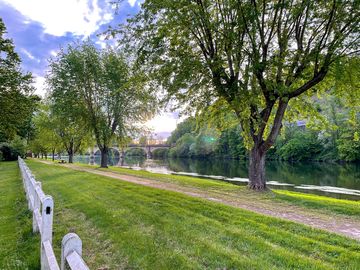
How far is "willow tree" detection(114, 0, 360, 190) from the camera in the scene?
34.0 ft

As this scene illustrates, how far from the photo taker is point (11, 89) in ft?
71.5

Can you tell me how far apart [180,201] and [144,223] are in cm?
267

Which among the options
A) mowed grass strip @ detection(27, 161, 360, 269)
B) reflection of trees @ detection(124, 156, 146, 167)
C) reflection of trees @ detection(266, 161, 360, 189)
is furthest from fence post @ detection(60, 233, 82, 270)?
reflection of trees @ detection(124, 156, 146, 167)

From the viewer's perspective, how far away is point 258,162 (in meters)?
12.9

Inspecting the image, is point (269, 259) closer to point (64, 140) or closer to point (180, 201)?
point (180, 201)

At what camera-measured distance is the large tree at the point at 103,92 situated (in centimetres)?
2570

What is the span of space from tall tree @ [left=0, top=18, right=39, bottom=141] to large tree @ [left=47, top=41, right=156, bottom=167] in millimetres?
3705

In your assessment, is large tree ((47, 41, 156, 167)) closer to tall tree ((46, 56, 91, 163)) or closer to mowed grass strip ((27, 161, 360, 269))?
tall tree ((46, 56, 91, 163))

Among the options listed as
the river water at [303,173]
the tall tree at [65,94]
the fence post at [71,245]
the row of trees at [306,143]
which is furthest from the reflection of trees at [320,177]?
the fence post at [71,245]

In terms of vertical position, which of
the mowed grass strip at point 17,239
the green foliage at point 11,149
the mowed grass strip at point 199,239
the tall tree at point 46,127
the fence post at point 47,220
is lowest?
the mowed grass strip at point 17,239

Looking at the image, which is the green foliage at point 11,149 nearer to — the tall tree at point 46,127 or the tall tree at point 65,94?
the tall tree at point 46,127

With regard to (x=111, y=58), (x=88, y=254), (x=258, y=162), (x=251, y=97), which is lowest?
(x=88, y=254)

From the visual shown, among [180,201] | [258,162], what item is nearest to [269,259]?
[180,201]

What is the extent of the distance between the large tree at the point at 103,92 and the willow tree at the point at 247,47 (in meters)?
13.0
